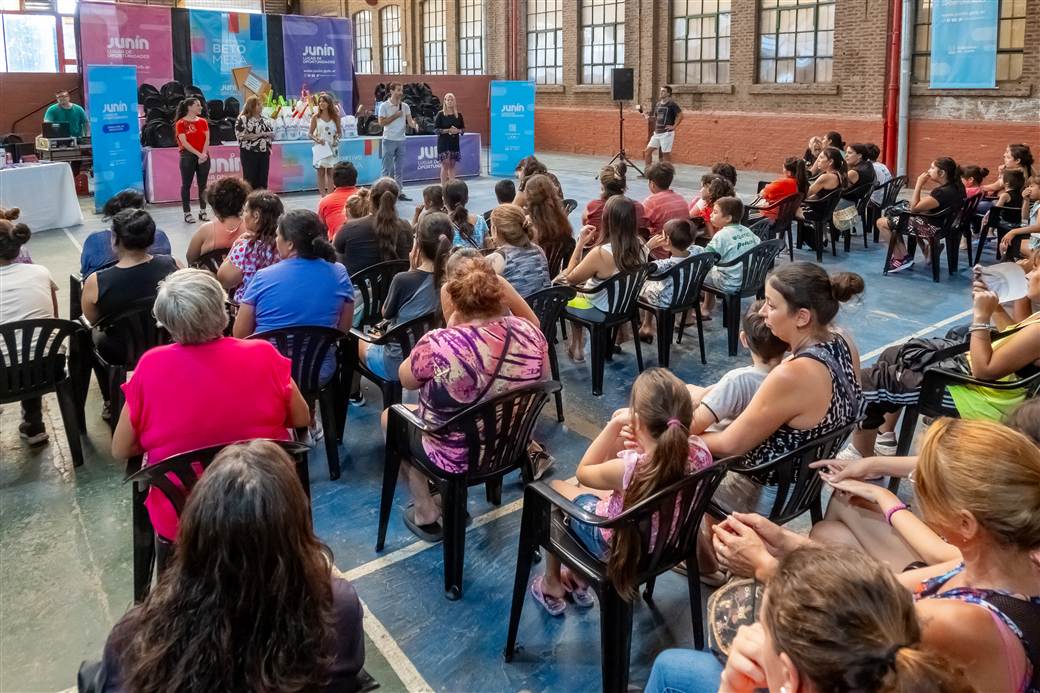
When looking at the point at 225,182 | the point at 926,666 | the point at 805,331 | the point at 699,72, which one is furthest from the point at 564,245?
the point at 699,72

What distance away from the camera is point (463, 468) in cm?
285

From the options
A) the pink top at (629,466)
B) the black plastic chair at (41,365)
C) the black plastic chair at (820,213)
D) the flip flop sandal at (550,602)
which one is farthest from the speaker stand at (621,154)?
the pink top at (629,466)

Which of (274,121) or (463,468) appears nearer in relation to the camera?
(463,468)

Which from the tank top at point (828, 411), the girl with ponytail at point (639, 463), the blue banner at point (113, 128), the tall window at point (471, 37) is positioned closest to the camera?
the girl with ponytail at point (639, 463)

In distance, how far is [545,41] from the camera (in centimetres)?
1888

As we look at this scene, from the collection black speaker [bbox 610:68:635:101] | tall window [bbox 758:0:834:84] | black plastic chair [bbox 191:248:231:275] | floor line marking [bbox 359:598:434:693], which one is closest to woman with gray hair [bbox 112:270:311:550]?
floor line marking [bbox 359:598:434:693]

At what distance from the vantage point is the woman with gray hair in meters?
2.51

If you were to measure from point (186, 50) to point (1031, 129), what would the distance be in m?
12.8

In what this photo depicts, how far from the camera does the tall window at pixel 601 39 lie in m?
17.0

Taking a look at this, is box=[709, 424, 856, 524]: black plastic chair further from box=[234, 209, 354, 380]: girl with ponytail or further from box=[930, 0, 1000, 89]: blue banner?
box=[930, 0, 1000, 89]: blue banner

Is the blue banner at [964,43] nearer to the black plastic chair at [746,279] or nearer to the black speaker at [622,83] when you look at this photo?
the black speaker at [622,83]

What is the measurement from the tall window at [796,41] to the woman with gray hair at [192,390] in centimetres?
→ 1293

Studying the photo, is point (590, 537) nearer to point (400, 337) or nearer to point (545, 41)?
point (400, 337)

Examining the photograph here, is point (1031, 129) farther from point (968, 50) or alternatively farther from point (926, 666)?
point (926, 666)
